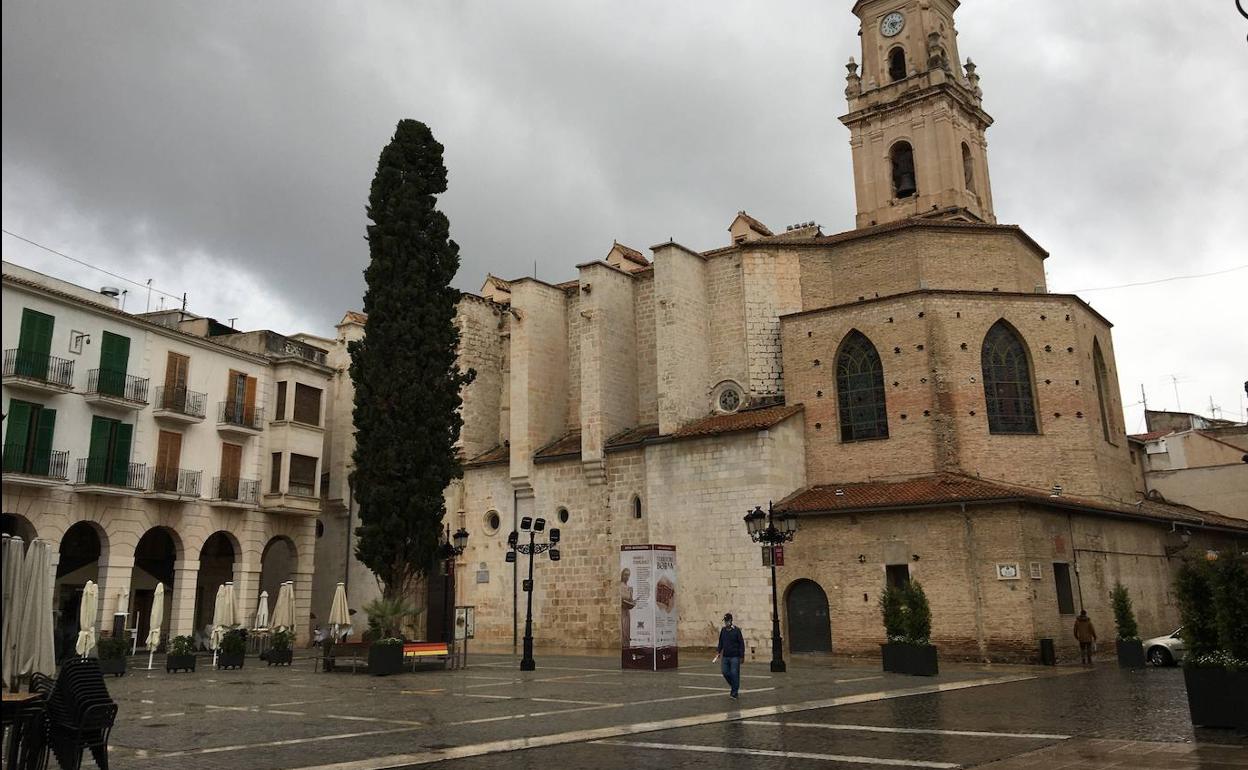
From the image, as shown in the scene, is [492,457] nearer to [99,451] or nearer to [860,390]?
[99,451]

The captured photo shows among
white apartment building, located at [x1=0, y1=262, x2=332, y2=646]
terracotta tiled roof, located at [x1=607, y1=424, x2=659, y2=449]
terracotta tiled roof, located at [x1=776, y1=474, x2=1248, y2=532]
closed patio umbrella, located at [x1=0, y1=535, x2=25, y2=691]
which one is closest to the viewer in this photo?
closed patio umbrella, located at [x1=0, y1=535, x2=25, y2=691]

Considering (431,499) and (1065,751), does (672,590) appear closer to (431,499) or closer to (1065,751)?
(431,499)

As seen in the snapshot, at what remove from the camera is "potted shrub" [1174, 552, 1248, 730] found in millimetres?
10234

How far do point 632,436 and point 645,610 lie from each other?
1003 centimetres

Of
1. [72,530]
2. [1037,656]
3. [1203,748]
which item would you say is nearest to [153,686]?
[72,530]

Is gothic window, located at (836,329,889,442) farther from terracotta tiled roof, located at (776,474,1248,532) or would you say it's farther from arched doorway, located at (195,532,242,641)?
→ arched doorway, located at (195,532,242,641)

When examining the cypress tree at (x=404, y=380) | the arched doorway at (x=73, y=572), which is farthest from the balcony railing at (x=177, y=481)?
the cypress tree at (x=404, y=380)

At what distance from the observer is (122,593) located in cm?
2662

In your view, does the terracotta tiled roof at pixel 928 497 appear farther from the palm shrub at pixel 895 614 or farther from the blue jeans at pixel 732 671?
the blue jeans at pixel 732 671

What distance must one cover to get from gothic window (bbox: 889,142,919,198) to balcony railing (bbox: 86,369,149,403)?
28167 mm

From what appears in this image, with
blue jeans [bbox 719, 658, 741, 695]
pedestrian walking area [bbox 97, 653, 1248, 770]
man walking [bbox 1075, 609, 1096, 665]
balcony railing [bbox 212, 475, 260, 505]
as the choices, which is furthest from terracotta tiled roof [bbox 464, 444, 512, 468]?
man walking [bbox 1075, 609, 1096, 665]

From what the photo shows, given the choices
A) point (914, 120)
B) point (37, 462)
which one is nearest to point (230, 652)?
point (37, 462)

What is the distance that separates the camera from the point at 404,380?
2444cm

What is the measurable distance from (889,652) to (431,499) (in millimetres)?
12294
